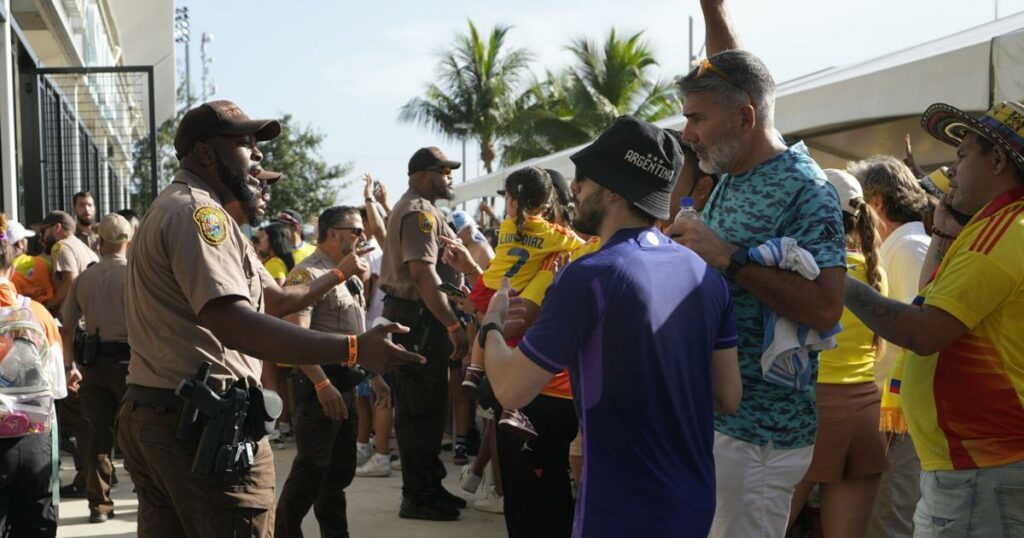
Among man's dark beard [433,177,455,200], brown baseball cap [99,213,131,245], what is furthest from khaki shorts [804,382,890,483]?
brown baseball cap [99,213,131,245]

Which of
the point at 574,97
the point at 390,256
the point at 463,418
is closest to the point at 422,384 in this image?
the point at 390,256

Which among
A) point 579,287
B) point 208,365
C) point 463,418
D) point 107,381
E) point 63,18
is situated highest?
point 63,18

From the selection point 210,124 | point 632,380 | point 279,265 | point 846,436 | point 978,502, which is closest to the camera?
point 632,380

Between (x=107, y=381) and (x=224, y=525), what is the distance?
471 cm

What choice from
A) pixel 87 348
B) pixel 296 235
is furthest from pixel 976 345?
pixel 296 235

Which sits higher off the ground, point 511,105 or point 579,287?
point 511,105

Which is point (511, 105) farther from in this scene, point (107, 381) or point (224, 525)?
point (224, 525)

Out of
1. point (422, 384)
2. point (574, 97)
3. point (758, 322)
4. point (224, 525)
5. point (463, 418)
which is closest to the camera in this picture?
point (758, 322)

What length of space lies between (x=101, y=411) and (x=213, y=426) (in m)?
4.89

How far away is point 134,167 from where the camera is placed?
105 feet

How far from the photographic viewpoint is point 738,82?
3.23 meters

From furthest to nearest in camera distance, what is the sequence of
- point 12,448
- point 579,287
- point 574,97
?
point 574,97
point 12,448
point 579,287

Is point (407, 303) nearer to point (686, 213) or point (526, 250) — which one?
point (526, 250)

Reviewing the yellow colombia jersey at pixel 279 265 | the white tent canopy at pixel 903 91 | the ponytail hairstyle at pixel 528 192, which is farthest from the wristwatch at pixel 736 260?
the yellow colombia jersey at pixel 279 265
